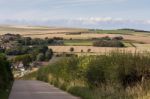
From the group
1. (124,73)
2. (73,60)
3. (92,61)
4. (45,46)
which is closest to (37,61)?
(45,46)

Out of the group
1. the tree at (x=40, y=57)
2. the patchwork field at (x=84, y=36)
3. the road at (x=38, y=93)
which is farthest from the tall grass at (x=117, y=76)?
the tree at (x=40, y=57)

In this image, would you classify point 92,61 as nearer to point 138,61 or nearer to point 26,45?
point 138,61

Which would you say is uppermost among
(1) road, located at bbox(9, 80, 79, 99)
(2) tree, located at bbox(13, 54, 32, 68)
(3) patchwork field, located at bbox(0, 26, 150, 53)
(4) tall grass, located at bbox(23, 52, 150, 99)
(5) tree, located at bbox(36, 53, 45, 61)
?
(4) tall grass, located at bbox(23, 52, 150, 99)

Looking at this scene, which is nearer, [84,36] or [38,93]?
[38,93]

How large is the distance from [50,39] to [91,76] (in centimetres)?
5703

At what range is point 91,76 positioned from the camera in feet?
106

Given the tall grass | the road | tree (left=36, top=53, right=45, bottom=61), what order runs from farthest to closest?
tree (left=36, top=53, right=45, bottom=61) → the road → the tall grass

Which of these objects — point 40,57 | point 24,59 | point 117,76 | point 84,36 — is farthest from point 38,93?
point 24,59

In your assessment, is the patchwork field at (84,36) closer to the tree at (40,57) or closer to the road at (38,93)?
the tree at (40,57)

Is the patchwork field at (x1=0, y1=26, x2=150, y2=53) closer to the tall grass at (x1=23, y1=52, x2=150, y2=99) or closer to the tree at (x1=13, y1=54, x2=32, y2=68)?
the tree at (x1=13, y1=54, x2=32, y2=68)

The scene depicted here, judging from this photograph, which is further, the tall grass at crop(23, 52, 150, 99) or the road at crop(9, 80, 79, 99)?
the road at crop(9, 80, 79, 99)

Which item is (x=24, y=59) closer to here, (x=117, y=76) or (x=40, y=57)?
(x=40, y=57)

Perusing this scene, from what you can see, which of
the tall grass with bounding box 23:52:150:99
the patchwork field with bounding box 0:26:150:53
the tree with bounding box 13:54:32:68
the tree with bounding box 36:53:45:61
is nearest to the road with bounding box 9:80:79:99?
the tall grass with bounding box 23:52:150:99

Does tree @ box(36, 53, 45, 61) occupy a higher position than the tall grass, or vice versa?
the tall grass
